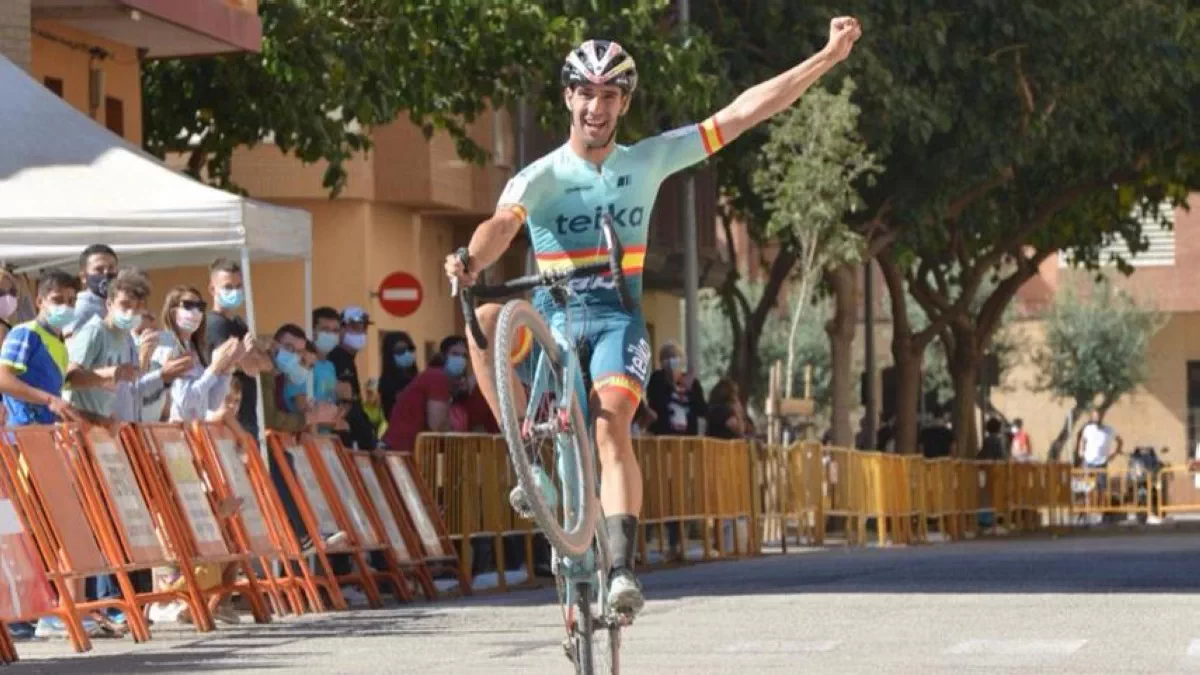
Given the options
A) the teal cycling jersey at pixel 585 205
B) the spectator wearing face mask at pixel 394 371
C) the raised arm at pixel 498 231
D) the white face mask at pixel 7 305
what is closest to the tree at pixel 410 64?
the spectator wearing face mask at pixel 394 371

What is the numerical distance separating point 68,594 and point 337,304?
30.4 m

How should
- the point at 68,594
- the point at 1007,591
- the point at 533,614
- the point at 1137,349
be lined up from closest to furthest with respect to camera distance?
1. the point at 68,594
2. the point at 533,614
3. the point at 1007,591
4. the point at 1137,349

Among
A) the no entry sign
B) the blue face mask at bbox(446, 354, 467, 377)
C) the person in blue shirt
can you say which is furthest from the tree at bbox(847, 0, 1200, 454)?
the person in blue shirt

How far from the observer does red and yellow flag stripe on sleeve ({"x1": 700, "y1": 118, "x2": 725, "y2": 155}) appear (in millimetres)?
12148

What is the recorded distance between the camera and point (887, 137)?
1599 inches

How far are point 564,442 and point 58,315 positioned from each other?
23.1ft

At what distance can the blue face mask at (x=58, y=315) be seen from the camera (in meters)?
17.6

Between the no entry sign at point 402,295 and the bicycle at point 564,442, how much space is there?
2736 centimetres

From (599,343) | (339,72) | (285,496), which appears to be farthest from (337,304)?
(599,343)

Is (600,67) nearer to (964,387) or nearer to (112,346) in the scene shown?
(112,346)

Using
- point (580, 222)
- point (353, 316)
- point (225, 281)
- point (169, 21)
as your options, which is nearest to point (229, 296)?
point (225, 281)

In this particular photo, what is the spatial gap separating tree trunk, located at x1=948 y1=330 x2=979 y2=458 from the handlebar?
4092cm

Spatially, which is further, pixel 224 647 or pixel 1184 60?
pixel 1184 60

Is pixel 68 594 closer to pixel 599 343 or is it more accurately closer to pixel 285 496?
pixel 285 496
